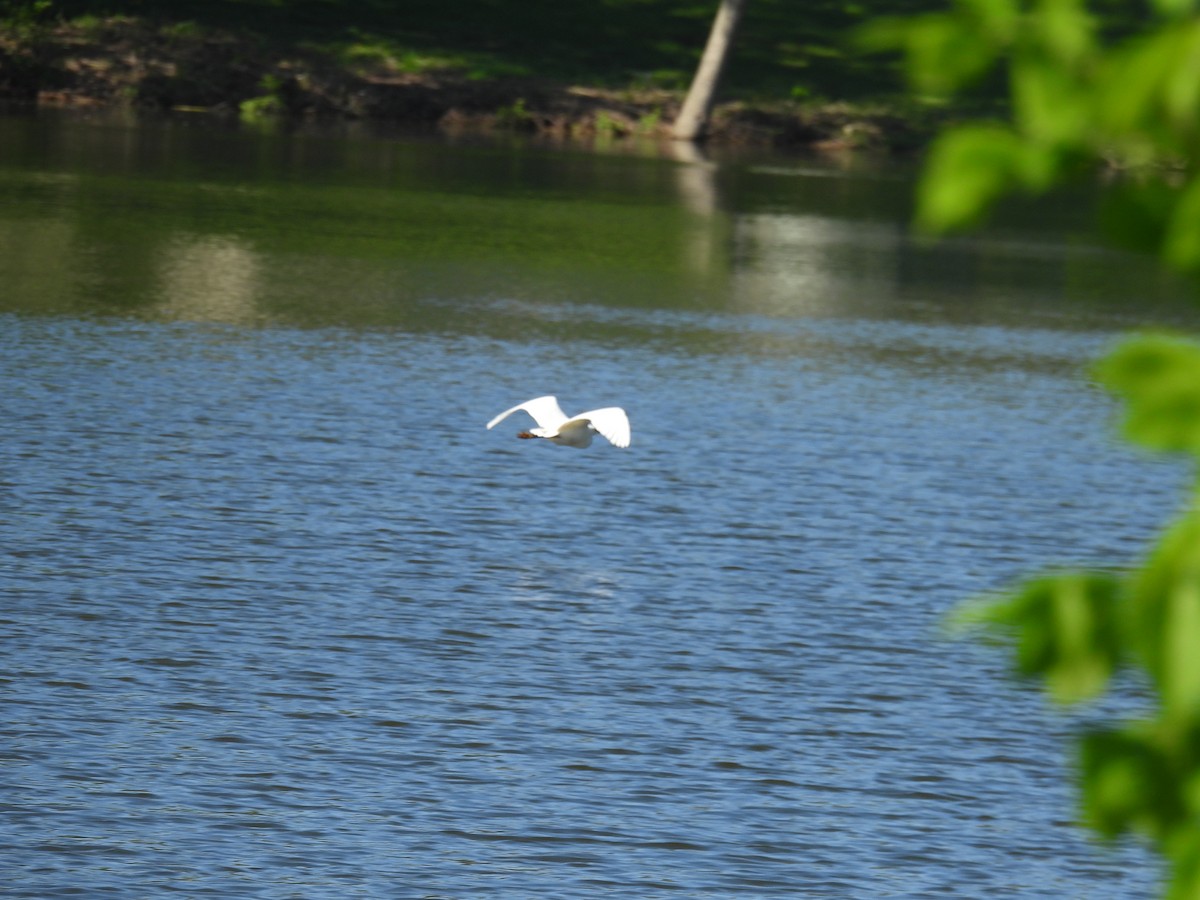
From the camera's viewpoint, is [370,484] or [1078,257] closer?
[370,484]

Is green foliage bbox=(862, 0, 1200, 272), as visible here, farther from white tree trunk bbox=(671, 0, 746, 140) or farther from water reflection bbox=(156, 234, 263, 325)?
white tree trunk bbox=(671, 0, 746, 140)

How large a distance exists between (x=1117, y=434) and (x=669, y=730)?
1037 cm

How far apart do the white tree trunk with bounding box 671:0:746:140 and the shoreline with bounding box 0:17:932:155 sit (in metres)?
0.72

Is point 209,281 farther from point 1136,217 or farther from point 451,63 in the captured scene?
point 451,63

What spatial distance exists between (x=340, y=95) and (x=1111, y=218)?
55.3 meters

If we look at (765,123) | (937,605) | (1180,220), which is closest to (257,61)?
(765,123)

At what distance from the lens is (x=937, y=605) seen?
1508 cm

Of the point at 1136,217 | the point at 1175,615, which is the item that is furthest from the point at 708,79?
the point at 1175,615

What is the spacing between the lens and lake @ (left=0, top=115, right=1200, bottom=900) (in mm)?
10078

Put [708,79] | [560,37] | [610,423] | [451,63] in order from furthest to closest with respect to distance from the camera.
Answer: [560,37]
[451,63]
[708,79]
[610,423]

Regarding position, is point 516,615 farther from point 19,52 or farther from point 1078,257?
point 19,52

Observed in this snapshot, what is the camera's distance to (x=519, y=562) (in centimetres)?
1564

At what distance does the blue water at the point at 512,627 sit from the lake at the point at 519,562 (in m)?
0.04

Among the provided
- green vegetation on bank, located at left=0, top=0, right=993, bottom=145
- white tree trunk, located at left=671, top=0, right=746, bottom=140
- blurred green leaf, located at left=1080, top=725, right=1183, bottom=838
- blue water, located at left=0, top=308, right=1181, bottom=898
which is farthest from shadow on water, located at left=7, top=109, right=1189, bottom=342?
blurred green leaf, located at left=1080, top=725, right=1183, bottom=838
